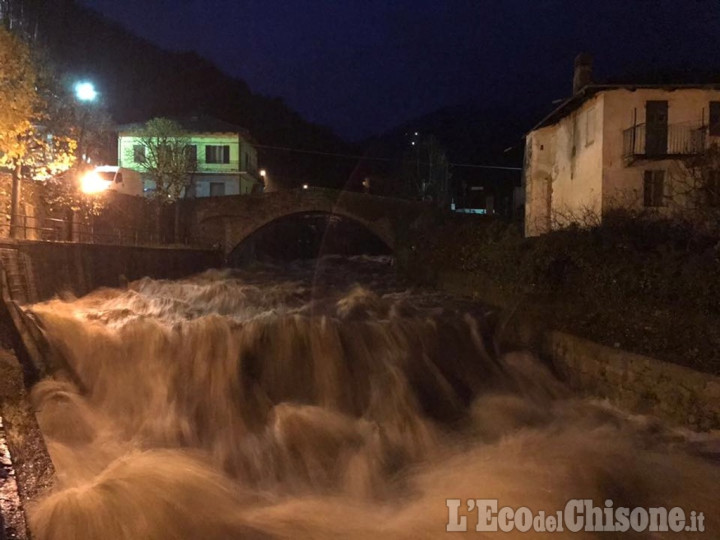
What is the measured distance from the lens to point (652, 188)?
2211 centimetres

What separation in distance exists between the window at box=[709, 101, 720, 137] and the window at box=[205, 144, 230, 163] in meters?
38.8

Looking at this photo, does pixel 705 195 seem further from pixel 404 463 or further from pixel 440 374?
pixel 404 463

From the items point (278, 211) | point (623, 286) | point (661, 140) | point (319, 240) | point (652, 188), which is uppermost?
point (661, 140)

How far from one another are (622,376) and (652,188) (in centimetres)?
1373

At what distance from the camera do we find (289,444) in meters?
9.00

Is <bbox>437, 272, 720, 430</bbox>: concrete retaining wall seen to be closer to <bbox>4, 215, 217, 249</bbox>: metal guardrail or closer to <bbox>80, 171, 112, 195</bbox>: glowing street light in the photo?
<bbox>4, 215, 217, 249</bbox>: metal guardrail

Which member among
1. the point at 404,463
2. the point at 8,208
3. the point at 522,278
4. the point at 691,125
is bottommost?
the point at 404,463

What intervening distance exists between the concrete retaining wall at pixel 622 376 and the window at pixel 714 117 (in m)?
11.9

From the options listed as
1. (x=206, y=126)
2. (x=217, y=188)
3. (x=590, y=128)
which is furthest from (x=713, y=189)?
(x=206, y=126)

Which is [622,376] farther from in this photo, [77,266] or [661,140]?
[77,266]

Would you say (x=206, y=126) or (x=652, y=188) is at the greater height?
(x=206, y=126)

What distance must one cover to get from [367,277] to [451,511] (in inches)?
1146

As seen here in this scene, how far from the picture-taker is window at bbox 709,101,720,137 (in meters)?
21.6

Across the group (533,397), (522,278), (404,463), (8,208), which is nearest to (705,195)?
(522,278)
